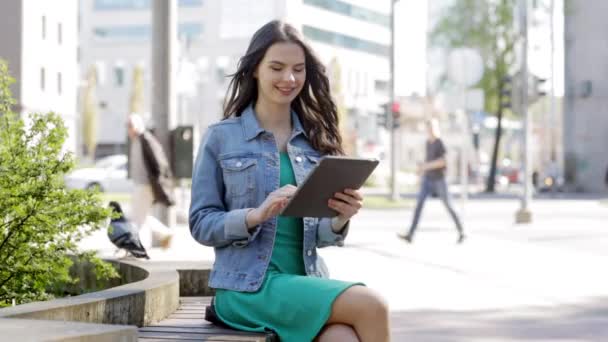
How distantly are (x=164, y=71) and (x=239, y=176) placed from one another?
1214cm

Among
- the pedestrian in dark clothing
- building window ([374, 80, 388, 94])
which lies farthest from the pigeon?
building window ([374, 80, 388, 94])

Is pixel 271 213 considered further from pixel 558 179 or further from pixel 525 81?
pixel 558 179

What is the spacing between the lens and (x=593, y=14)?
167ft

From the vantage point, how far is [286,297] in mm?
4164

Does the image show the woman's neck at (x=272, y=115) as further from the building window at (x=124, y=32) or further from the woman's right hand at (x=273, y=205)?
the building window at (x=124, y=32)

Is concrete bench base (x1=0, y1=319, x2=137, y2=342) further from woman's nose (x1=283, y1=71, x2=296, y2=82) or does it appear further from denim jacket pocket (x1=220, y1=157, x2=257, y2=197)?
woman's nose (x1=283, y1=71, x2=296, y2=82)

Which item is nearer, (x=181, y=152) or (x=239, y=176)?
(x=239, y=176)

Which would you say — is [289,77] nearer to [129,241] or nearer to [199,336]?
[199,336]

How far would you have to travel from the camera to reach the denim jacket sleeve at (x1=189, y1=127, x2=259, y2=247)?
14.2 feet

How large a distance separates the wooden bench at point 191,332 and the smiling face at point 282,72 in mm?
893

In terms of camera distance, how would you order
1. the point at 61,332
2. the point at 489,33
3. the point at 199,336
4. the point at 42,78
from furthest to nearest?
the point at 489,33 → the point at 42,78 → the point at 199,336 → the point at 61,332

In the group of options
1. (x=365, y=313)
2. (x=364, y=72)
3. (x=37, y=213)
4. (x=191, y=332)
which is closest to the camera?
(x=365, y=313)

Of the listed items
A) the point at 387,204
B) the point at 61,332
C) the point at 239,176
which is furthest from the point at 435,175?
the point at 387,204

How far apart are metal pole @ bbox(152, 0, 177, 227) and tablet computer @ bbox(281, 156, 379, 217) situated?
12.4 meters
